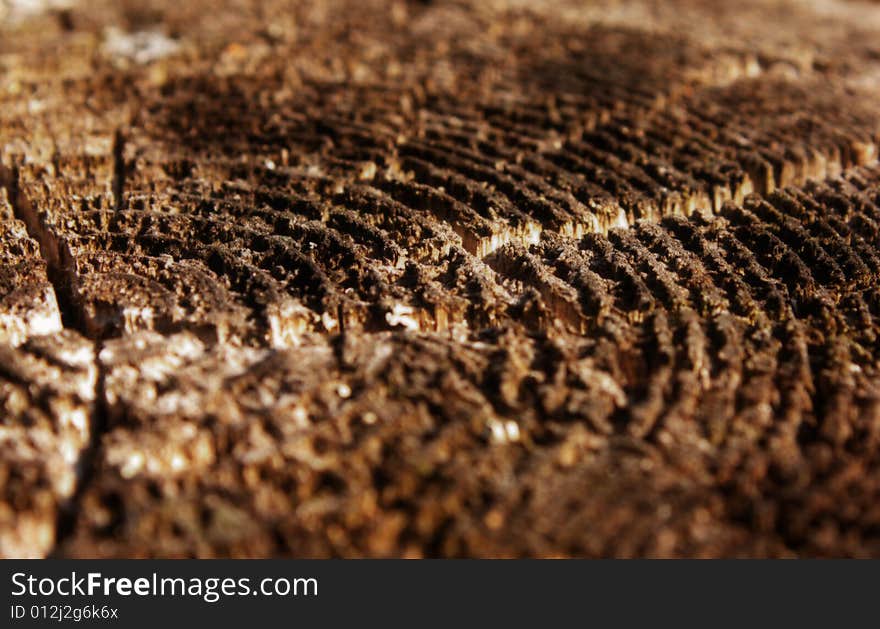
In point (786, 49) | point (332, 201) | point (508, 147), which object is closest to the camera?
point (332, 201)

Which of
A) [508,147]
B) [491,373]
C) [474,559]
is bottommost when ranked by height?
[474,559]

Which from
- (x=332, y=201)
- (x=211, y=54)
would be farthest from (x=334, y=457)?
(x=211, y=54)

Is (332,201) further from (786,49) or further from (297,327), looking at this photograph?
(786,49)

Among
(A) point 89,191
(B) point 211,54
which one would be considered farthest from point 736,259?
(B) point 211,54

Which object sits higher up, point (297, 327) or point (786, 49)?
point (786, 49)

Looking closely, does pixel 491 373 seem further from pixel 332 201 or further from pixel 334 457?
pixel 332 201

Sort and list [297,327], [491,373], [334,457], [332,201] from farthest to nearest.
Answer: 1. [332,201]
2. [297,327]
3. [491,373]
4. [334,457]

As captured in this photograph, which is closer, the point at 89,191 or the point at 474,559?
the point at 474,559
